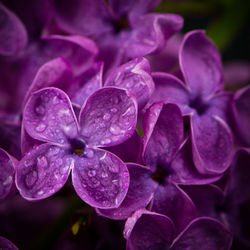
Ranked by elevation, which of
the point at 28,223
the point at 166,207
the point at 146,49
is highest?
the point at 146,49

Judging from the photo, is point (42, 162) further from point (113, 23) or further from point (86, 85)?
point (113, 23)

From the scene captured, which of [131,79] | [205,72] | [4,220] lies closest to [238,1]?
[205,72]

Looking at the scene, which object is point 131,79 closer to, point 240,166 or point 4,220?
point 240,166

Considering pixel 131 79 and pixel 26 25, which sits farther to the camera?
pixel 26 25

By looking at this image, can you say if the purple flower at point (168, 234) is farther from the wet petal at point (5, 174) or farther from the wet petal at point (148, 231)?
the wet petal at point (5, 174)

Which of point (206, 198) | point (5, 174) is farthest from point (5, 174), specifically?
point (206, 198)

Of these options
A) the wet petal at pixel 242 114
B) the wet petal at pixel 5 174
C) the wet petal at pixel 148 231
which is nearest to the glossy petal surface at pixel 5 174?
the wet petal at pixel 5 174
